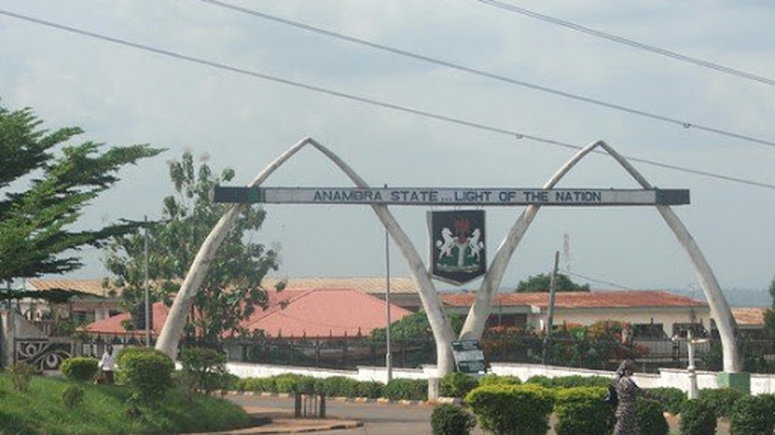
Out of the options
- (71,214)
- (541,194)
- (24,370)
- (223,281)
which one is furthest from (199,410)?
(223,281)

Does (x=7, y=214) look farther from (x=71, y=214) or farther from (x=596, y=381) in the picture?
(x=596, y=381)

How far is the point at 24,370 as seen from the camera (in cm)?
3291

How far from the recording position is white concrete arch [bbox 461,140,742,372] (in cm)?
4459

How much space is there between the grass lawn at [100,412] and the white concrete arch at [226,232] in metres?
7.61

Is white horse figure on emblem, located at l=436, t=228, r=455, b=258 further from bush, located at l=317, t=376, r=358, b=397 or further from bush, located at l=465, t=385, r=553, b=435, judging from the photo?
bush, located at l=465, t=385, r=553, b=435

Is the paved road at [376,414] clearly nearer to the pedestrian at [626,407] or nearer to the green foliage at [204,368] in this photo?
the green foliage at [204,368]

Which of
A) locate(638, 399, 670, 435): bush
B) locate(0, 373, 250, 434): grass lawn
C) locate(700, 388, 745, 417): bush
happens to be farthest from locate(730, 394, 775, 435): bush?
locate(0, 373, 250, 434): grass lawn

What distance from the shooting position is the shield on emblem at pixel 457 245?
44.0 metres

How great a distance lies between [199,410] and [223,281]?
106 feet

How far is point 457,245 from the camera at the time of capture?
44.2 meters

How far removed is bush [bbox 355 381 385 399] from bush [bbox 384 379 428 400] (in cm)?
55

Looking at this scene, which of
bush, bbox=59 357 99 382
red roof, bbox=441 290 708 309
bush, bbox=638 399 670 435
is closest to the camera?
bush, bbox=638 399 670 435

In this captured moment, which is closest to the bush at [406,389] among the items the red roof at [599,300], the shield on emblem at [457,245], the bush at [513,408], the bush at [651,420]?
the shield on emblem at [457,245]

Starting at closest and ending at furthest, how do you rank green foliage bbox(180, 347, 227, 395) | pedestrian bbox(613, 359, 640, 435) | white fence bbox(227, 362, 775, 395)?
pedestrian bbox(613, 359, 640, 435)
green foliage bbox(180, 347, 227, 395)
white fence bbox(227, 362, 775, 395)
